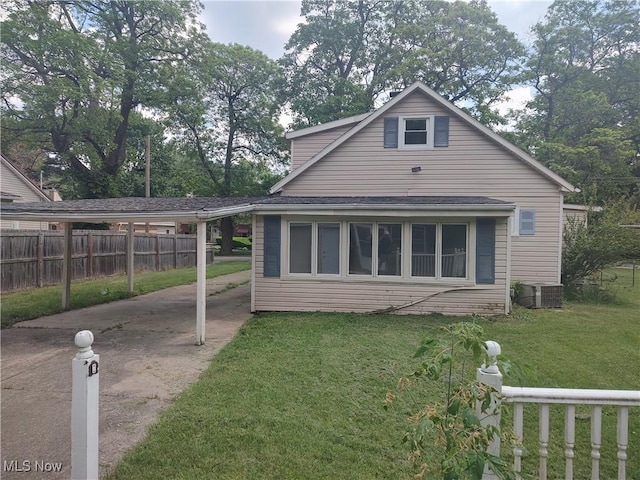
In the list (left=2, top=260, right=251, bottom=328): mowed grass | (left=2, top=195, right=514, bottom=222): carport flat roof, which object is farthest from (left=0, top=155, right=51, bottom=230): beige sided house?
(left=2, top=195, right=514, bottom=222): carport flat roof

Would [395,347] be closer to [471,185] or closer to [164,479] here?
[164,479]

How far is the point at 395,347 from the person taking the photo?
586cm

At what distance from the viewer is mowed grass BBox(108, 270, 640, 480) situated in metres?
2.80

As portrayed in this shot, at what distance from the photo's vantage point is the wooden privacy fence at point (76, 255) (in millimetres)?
10359

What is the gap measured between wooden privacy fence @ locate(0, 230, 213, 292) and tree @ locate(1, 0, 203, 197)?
6.79m

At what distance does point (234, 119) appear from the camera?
2695 centimetres

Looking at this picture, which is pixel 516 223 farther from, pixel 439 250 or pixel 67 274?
pixel 67 274

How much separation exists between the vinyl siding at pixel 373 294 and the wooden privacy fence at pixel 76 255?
24.8ft

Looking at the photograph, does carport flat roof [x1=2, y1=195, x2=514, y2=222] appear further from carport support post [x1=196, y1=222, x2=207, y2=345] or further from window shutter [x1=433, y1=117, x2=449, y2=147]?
window shutter [x1=433, y1=117, x2=449, y2=147]

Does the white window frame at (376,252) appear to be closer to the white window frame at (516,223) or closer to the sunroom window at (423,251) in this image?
the sunroom window at (423,251)

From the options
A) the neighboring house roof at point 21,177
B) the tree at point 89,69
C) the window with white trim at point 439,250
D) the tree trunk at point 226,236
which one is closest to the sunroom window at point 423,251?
the window with white trim at point 439,250

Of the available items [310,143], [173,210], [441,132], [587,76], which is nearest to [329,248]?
[173,210]

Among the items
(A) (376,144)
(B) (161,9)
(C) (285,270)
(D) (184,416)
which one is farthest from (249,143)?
(D) (184,416)

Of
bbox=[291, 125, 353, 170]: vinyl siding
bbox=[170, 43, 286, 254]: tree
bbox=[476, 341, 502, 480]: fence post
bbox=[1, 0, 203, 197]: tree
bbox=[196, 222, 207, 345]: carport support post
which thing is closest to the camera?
bbox=[476, 341, 502, 480]: fence post
